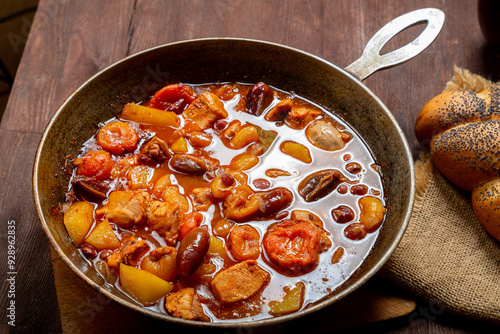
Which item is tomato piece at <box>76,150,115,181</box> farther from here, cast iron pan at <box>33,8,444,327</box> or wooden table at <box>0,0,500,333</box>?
wooden table at <box>0,0,500,333</box>

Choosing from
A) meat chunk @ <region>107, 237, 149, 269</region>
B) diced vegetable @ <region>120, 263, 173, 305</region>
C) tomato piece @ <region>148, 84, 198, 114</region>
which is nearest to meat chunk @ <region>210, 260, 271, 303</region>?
diced vegetable @ <region>120, 263, 173, 305</region>

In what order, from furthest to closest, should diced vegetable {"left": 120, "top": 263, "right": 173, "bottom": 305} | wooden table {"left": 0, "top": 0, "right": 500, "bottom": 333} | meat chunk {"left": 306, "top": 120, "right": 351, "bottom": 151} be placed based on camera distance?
wooden table {"left": 0, "top": 0, "right": 500, "bottom": 333}, meat chunk {"left": 306, "top": 120, "right": 351, "bottom": 151}, diced vegetable {"left": 120, "top": 263, "right": 173, "bottom": 305}

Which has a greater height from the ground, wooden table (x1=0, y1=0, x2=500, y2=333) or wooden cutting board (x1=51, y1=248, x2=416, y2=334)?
wooden table (x1=0, y1=0, x2=500, y2=333)

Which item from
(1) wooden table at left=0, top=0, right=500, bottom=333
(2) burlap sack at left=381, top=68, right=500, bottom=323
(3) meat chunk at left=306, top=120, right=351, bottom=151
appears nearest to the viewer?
(2) burlap sack at left=381, top=68, right=500, bottom=323

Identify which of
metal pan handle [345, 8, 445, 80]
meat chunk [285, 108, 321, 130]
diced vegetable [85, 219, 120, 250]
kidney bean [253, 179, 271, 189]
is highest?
metal pan handle [345, 8, 445, 80]

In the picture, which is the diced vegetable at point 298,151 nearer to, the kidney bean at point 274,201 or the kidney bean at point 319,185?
the kidney bean at point 319,185

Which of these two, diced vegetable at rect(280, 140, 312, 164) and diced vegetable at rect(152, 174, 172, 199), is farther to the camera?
diced vegetable at rect(280, 140, 312, 164)

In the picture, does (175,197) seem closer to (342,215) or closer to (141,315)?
(141,315)

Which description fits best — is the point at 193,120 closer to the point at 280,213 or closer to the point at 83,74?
the point at 280,213
